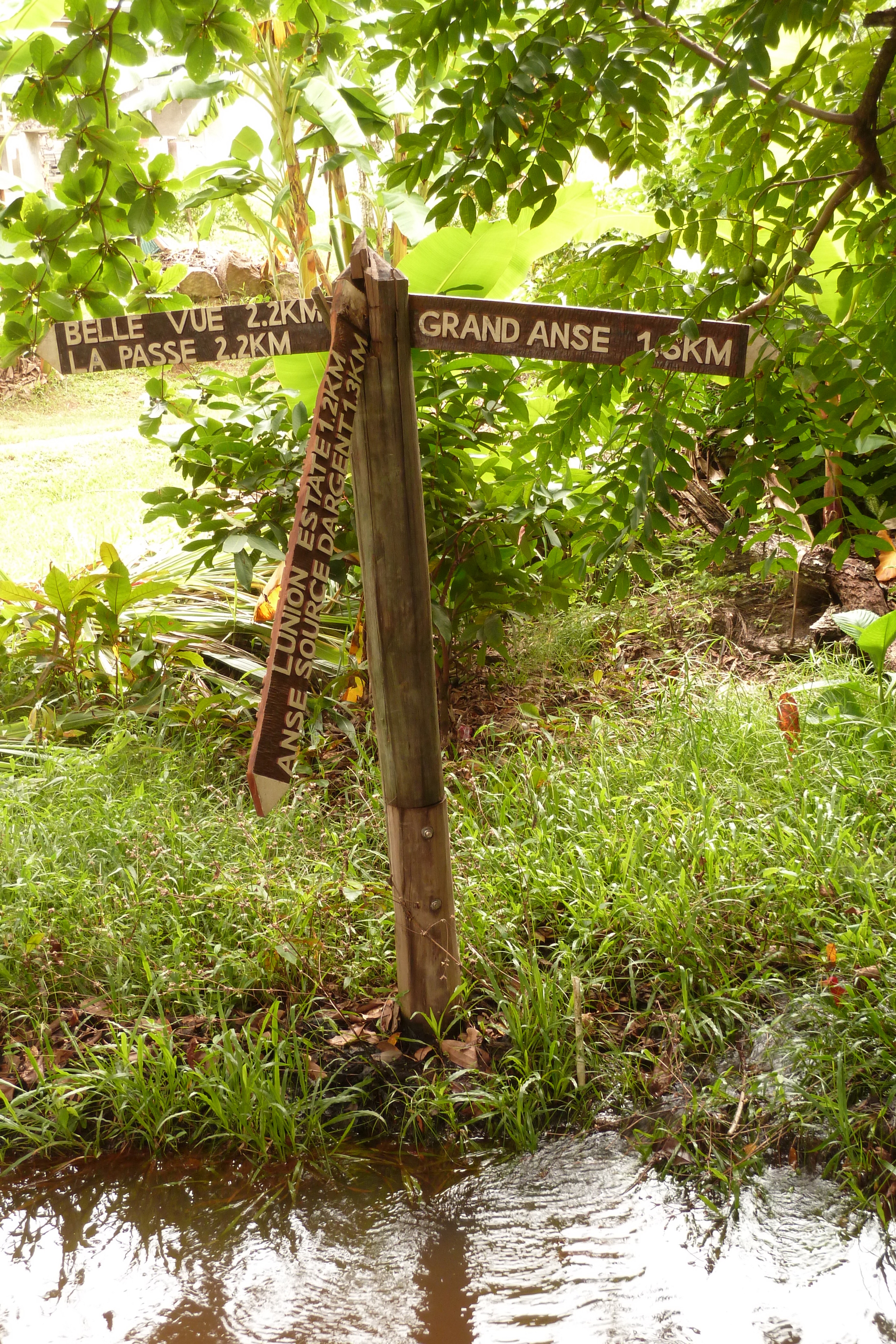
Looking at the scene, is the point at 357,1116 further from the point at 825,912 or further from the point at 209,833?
the point at 825,912

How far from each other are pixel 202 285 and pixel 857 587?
9.94 m

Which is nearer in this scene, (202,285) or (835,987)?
(835,987)

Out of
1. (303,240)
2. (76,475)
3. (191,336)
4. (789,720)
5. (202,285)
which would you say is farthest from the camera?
(202,285)

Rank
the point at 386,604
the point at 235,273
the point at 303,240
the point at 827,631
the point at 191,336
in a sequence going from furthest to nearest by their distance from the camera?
the point at 235,273 < the point at 303,240 < the point at 827,631 < the point at 386,604 < the point at 191,336

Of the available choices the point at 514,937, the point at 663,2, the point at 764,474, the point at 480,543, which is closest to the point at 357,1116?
the point at 514,937

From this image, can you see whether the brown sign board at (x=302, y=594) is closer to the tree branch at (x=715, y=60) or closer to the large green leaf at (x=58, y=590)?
the tree branch at (x=715, y=60)

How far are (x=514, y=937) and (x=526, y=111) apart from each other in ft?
5.96

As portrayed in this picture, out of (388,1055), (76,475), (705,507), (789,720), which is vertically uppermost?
(76,475)

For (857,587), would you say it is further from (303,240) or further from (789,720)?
(303,240)

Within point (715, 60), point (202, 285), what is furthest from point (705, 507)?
point (202, 285)

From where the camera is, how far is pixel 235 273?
38.8 ft

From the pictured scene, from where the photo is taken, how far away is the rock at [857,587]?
4.07 metres

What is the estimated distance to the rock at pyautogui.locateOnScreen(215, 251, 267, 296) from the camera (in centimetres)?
1168

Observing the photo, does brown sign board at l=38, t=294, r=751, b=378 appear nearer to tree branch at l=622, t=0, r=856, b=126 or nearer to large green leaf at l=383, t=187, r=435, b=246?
tree branch at l=622, t=0, r=856, b=126
